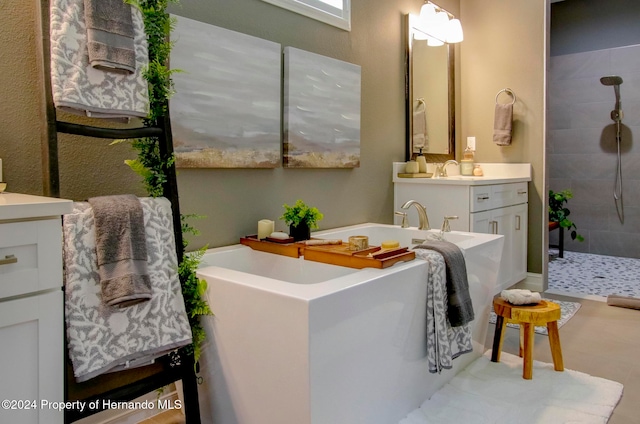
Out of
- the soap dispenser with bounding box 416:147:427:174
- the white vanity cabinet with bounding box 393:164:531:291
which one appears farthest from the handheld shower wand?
the soap dispenser with bounding box 416:147:427:174

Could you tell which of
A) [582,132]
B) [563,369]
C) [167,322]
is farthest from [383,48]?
[582,132]

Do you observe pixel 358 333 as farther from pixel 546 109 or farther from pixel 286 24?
pixel 546 109

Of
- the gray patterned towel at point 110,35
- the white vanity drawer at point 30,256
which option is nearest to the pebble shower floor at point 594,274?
the gray patterned towel at point 110,35

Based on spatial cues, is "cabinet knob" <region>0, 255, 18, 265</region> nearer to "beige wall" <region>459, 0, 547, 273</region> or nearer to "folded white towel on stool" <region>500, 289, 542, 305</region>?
"folded white towel on stool" <region>500, 289, 542, 305</region>

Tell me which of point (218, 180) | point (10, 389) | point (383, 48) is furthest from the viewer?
point (383, 48)

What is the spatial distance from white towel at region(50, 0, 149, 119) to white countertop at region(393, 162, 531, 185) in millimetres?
2168

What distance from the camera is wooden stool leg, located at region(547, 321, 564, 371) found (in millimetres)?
2334

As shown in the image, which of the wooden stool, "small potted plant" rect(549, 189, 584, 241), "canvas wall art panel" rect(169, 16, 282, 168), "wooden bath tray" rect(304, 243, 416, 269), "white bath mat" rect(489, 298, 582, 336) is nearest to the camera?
"wooden bath tray" rect(304, 243, 416, 269)

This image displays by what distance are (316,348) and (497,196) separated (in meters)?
2.48

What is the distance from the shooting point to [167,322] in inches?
63.9

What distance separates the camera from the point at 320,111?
281 centimetres

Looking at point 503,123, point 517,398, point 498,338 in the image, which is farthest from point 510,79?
point 517,398

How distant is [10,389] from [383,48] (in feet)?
9.61

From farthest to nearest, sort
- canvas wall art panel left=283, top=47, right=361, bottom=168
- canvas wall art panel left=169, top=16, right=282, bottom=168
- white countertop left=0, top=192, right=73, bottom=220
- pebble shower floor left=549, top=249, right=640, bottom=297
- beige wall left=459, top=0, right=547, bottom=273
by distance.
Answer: pebble shower floor left=549, top=249, right=640, bottom=297 < beige wall left=459, top=0, right=547, bottom=273 < canvas wall art panel left=283, top=47, right=361, bottom=168 < canvas wall art panel left=169, top=16, right=282, bottom=168 < white countertop left=0, top=192, right=73, bottom=220
